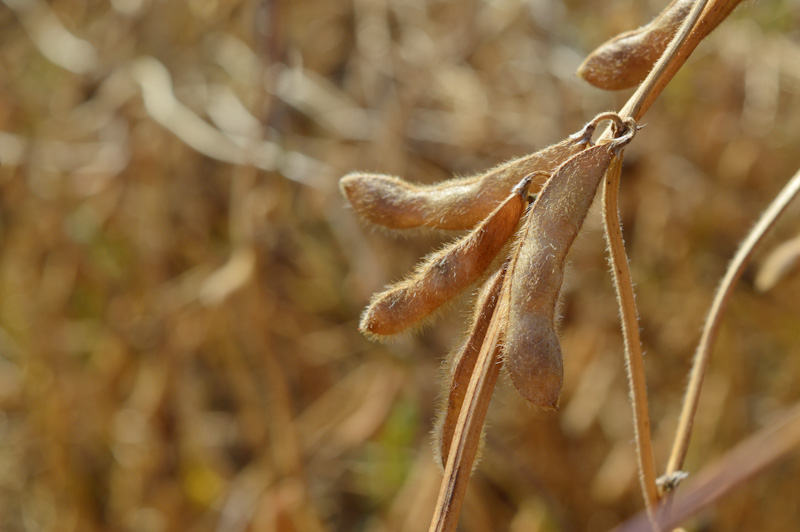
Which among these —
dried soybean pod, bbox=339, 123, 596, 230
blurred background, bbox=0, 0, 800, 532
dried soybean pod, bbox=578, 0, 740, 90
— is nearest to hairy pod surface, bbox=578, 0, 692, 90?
dried soybean pod, bbox=578, 0, 740, 90

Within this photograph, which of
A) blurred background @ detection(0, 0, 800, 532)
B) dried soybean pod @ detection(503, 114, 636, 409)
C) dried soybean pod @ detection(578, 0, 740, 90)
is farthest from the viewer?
blurred background @ detection(0, 0, 800, 532)

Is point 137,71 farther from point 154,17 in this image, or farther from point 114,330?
point 114,330

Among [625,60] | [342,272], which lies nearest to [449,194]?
[625,60]

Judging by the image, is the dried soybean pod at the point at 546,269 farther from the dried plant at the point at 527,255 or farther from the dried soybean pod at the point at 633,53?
the dried soybean pod at the point at 633,53

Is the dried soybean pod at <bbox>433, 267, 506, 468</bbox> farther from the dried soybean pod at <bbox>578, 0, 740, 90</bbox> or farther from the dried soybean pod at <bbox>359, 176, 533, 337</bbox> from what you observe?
the dried soybean pod at <bbox>578, 0, 740, 90</bbox>

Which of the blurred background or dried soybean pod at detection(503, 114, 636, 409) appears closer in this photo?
dried soybean pod at detection(503, 114, 636, 409)

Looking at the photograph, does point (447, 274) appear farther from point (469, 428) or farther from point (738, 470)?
point (738, 470)

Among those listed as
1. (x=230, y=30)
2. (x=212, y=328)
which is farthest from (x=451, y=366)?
(x=230, y=30)
